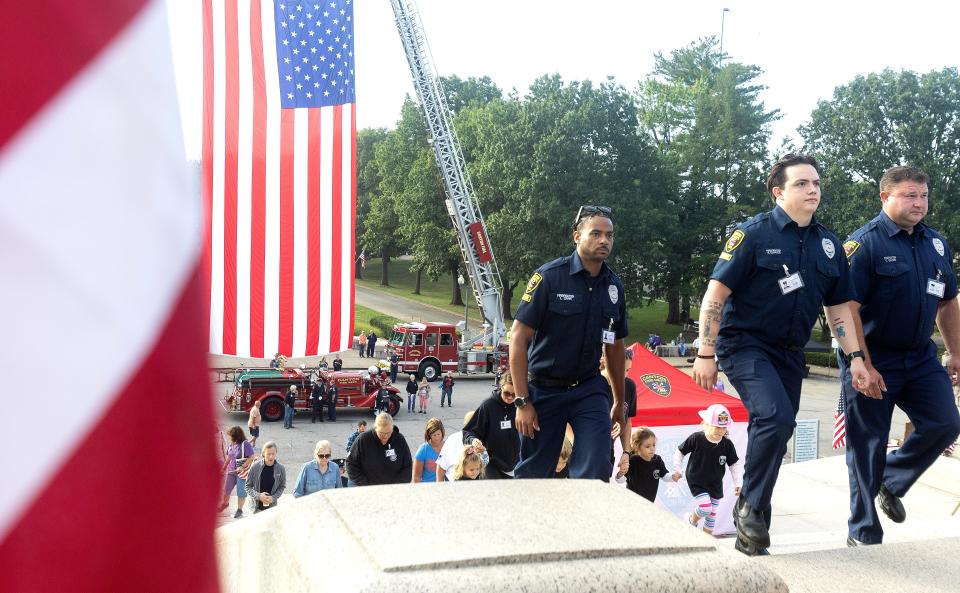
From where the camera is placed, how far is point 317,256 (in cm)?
873

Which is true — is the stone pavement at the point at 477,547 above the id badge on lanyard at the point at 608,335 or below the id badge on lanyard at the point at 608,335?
below

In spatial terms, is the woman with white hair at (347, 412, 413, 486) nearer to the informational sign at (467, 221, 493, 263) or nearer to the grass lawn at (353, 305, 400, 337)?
the informational sign at (467, 221, 493, 263)

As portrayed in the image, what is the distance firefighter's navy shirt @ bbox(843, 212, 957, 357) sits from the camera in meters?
4.74

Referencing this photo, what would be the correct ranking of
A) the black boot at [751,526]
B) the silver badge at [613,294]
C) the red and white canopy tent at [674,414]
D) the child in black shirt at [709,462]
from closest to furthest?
the black boot at [751,526] → the silver badge at [613,294] → the child in black shirt at [709,462] → the red and white canopy tent at [674,414]

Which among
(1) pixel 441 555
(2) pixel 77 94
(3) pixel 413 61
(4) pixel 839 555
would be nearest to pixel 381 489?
(1) pixel 441 555

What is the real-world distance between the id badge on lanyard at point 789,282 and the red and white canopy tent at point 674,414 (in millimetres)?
6249

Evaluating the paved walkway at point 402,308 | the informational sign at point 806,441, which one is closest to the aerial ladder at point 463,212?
the paved walkway at point 402,308

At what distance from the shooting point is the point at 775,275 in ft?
14.5

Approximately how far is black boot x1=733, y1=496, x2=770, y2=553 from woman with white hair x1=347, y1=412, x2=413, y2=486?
466 centimetres

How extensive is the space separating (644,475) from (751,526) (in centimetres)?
411

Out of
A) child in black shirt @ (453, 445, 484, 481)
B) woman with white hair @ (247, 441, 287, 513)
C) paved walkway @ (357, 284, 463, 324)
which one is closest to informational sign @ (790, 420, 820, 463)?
woman with white hair @ (247, 441, 287, 513)

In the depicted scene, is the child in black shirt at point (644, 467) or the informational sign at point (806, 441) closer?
the child in black shirt at point (644, 467)

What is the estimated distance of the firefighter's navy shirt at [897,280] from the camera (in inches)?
187

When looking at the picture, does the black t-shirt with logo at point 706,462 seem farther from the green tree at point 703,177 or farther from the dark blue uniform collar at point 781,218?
the green tree at point 703,177
